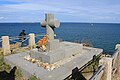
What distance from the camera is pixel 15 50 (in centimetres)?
1250

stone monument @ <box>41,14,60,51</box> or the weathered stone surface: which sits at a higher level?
stone monument @ <box>41,14,60,51</box>

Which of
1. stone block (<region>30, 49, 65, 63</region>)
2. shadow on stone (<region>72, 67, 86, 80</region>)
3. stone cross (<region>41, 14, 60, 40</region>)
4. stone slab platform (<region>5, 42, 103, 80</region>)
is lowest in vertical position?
shadow on stone (<region>72, 67, 86, 80</region>)

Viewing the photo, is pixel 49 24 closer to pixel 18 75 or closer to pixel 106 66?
pixel 18 75

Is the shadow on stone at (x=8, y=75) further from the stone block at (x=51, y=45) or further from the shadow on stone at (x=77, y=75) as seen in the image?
the shadow on stone at (x=77, y=75)

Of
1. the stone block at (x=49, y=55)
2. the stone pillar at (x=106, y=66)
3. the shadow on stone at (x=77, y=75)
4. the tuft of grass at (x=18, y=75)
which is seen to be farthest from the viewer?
the stone block at (x=49, y=55)

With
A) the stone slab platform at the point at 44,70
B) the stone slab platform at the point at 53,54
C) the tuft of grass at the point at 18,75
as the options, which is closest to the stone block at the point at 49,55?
the stone slab platform at the point at 53,54

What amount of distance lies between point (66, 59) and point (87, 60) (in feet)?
4.34

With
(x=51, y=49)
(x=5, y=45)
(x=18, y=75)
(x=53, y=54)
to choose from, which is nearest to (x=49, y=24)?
(x=51, y=49)

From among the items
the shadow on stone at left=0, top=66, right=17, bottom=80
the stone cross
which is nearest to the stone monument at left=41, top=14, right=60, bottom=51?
the stone cross

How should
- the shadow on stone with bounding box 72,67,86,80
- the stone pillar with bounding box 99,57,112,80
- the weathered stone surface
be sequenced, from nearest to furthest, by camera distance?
the stone pillar with bounding box 99,57,112,80
the weathered stone surface
the shadow on stone with bounding box 72,67,86,80

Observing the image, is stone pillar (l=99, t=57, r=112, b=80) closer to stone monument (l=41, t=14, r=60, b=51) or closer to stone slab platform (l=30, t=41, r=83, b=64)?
stone slab platform (l=30, t=41, r=83, b=64)

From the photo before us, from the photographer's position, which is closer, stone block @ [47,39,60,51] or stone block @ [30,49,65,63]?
stone block @ [30,49,65,63]

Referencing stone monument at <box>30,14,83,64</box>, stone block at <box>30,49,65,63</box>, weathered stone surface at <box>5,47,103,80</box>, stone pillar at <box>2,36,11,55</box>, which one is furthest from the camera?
stone pillar at <box>2,36,11,55</box>

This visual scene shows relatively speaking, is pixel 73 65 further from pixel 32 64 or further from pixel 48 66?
pixel 32 64
